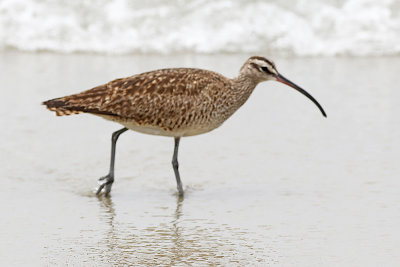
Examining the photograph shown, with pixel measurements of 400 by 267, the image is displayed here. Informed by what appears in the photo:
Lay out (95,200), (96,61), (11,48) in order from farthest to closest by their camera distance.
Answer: (11,48) < (96,61) < (95,200)

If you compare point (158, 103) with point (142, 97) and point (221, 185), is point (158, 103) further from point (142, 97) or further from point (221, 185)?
point (221, 185)

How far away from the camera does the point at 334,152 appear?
921 cm

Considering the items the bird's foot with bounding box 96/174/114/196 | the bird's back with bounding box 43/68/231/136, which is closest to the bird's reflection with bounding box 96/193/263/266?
the bird's foot with bounding box 96/174/114/196

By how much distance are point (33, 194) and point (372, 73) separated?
22.9 ft

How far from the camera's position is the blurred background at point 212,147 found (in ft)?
21.6

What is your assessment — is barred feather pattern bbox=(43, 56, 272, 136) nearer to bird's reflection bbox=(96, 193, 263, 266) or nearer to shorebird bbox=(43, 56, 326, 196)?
shorebird bbox=(43, 56, 326, 196)

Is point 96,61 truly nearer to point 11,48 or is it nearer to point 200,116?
point 11,48

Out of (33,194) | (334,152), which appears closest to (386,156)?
(334,152)

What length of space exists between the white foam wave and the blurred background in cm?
3

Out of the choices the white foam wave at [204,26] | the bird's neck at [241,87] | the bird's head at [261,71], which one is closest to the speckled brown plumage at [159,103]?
the bird's neck at [241,87]

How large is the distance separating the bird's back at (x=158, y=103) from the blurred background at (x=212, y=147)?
1.99 feet

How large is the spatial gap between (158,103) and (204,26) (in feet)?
27.7

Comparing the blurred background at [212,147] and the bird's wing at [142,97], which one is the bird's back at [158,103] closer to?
the bird's wing at [142,97]

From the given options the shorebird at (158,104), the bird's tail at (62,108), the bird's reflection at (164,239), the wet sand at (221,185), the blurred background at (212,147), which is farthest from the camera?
the shorebird at (158,104)
